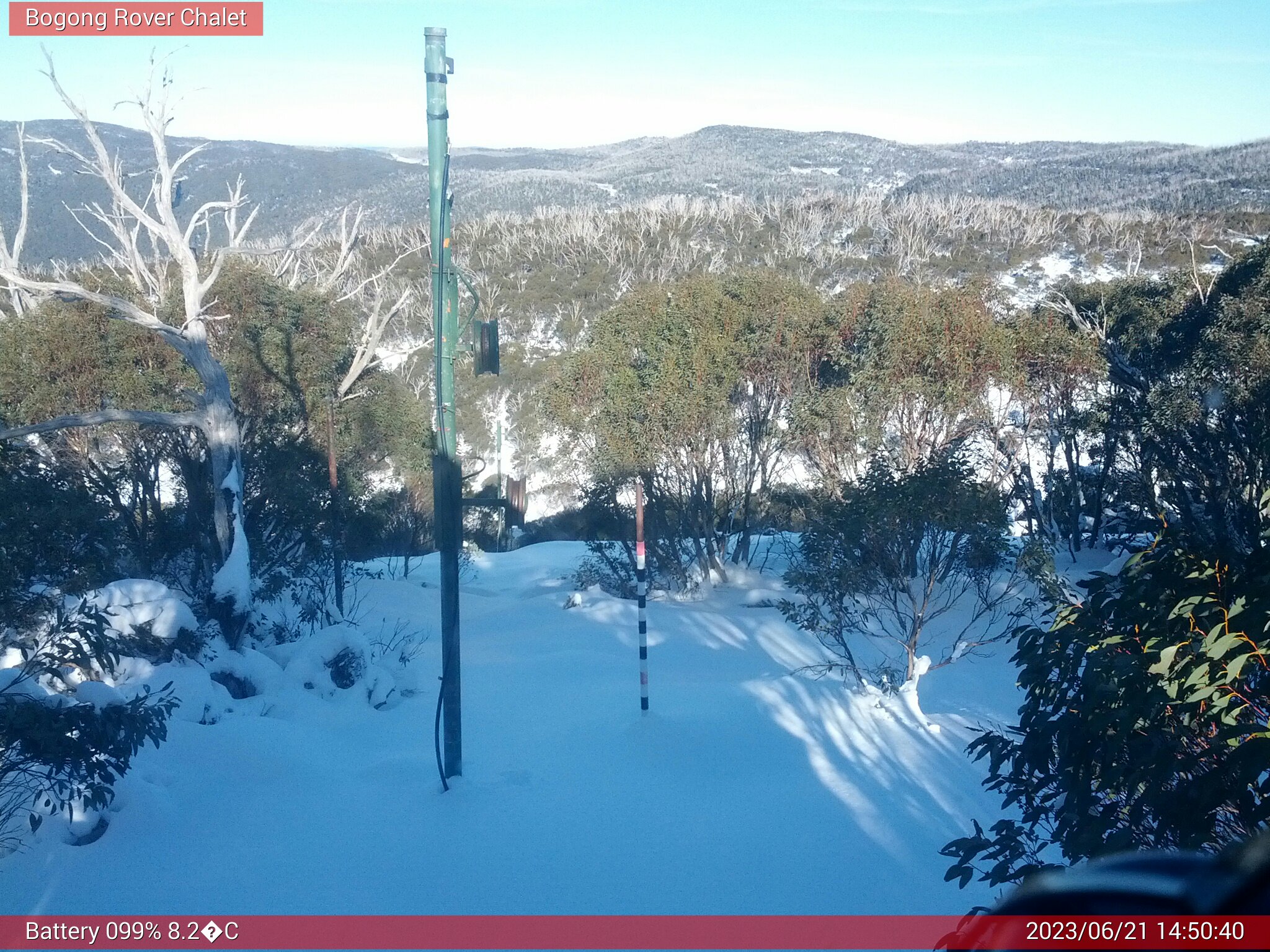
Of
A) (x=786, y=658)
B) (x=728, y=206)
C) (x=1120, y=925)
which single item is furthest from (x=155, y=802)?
(x=728, y=206)

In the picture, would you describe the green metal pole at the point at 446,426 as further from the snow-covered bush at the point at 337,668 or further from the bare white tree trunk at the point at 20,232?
the bare white tree trunk at the point at 20,232

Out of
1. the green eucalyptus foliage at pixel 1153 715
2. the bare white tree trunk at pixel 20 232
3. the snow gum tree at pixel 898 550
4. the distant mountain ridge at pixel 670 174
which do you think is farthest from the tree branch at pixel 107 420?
the distant mountain ridge at pixel 670 174

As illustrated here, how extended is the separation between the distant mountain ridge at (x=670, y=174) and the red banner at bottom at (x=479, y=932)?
3840cm

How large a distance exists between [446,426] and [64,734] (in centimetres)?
293

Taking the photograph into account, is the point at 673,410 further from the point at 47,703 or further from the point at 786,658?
the point at 47,703

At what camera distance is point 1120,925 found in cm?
155

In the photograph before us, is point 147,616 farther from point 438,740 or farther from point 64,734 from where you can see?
point 64,734

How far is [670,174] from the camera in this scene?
7769 centimetres

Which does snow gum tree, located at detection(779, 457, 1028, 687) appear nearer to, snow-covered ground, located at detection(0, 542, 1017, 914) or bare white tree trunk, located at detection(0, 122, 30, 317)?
snow-covered ground, located at detection(0, 542, 1017, 914)

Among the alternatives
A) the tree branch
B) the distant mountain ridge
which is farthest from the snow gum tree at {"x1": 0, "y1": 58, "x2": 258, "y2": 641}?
the distant mountain ridge

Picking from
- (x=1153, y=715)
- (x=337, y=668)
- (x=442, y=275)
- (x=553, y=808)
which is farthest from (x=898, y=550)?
(x=1153, y=715)

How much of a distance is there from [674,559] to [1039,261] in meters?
29.1

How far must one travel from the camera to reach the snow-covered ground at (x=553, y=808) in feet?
15.4

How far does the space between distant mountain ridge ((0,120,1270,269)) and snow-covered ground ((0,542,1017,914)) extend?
118 ft
